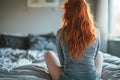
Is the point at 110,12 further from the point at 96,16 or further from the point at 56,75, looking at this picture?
the point at 56,75

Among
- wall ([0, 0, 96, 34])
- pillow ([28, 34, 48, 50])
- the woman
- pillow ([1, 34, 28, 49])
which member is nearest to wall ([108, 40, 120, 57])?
wall ([0, 0, 96, 34])

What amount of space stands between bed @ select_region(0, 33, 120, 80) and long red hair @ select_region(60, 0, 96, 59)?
16.6 inches

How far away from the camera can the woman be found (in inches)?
72.6

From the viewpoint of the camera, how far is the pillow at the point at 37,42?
4.20m

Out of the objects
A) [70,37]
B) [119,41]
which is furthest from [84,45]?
[119,41]

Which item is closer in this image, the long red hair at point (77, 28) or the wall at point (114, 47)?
the long red hair at point (77, 28)

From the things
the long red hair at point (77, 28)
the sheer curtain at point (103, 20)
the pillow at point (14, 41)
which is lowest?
the pillow at point (14, 41)

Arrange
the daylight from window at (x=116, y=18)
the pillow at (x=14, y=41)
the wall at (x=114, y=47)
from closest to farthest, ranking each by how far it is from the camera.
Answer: the wall at (x=114, y=47) < the daylight from window at (x=116, y=18) < the pillow at (x=14, y=41)

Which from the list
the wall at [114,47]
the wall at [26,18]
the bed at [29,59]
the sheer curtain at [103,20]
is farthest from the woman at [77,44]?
the wall at [26,18]

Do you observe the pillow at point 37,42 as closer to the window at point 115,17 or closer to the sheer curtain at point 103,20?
the sheer curtain at point 103,20

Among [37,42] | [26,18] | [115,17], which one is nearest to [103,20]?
[115,17]

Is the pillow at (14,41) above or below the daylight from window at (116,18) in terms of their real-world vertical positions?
below

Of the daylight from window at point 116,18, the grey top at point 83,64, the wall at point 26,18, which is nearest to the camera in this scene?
the grey top at point 83,64

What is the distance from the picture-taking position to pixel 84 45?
6.10ft
